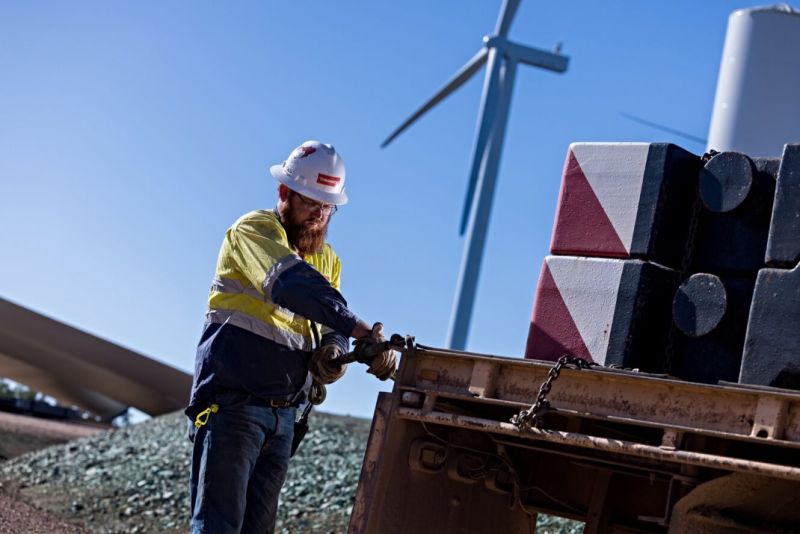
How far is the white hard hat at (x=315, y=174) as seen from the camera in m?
4.95

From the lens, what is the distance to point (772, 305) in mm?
4105

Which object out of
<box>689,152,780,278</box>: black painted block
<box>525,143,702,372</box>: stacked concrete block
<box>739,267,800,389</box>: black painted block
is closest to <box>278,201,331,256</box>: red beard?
<box>525,143,702,372</box>: stacked concrete block

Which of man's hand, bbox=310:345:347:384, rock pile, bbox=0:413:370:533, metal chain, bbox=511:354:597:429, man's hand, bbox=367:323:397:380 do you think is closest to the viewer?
metal chain, bbox=511:354:597:429

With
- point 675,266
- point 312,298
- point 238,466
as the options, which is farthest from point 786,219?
point 238,466

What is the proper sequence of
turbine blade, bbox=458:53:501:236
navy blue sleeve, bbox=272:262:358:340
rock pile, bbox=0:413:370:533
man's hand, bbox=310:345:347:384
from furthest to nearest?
1. turbine blade, bbox=458:53:501:236
2. rock pile, bbox=0:413:370:533
3. man's hand, bbox=310:345:347:384
4. navy blue sleeve, bbox=272:262:358:340

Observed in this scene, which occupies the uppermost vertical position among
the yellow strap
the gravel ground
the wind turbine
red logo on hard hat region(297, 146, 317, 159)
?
the wind turbine

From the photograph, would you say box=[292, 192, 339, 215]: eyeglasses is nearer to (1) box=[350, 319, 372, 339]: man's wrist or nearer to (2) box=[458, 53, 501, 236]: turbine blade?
(1) box=[350, 319, 372, 339]: man's wrist

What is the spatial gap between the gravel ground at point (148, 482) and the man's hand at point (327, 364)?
167 inches

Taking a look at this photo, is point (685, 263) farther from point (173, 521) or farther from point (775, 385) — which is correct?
point (173, 521)

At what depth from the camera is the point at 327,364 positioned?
15.6 feet

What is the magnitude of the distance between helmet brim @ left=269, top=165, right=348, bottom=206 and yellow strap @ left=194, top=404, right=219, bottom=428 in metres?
0.95

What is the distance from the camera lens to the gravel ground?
1032cm

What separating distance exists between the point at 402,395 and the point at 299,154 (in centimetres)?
125

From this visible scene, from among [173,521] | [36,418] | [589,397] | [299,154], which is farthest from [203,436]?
[36,418]
